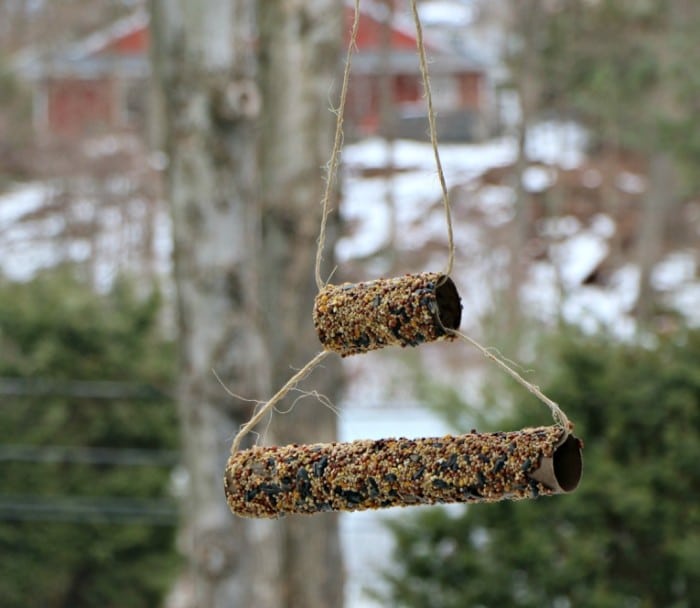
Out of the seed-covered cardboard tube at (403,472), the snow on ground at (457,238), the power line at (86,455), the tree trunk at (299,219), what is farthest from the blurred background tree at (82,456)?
the snow on ground at (457,238)

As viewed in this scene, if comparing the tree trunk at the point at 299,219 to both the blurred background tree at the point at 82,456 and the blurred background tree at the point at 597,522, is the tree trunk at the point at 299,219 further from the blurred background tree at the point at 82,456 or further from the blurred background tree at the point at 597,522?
the blurred background tree at the point at 82,456

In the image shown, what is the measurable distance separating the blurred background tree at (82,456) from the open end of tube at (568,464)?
757 centimetres

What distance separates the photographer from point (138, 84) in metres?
31.0

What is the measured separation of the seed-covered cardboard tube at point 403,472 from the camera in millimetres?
1712

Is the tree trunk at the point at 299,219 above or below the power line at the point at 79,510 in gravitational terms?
Result: above

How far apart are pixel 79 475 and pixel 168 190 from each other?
4148 millimetres

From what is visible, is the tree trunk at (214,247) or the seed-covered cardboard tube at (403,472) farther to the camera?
the tree trunk at (214,247)

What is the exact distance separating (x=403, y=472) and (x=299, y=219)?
468 cm

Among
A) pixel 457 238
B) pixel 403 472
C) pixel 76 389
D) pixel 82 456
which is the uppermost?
pixel 403 472

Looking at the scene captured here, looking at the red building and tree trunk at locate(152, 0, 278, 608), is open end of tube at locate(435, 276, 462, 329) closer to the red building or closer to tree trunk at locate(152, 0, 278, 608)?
tree trunk at locate(152, 0, 278, 608)

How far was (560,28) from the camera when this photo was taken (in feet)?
62.4

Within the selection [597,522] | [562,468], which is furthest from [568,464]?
[597,522]

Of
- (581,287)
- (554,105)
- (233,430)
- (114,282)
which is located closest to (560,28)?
(554,105)

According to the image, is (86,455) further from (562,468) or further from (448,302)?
(562,468)
